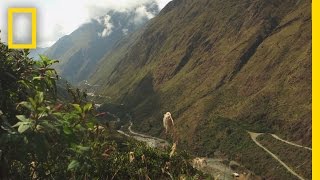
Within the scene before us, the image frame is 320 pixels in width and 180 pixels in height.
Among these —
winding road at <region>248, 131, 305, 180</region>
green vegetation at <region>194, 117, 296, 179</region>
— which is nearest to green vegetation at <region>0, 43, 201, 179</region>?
winding road at <region>248, 131, 305, 180</region>

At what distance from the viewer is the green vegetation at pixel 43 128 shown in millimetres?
6430

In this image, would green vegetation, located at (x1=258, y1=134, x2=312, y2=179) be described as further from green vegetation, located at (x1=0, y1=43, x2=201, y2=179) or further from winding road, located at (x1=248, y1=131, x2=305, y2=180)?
green vegetation, located at (x1=0, y1=43, x2=201, y2=179)

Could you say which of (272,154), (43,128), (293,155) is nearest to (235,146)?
(272,154)

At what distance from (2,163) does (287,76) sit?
19862 centimetres

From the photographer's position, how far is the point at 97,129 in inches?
288

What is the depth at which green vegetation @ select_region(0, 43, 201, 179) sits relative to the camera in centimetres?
643

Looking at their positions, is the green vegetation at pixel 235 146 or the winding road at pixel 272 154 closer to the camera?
the winding road at pixel 272 154

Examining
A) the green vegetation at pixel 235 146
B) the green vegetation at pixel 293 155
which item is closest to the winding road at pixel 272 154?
the green vegetation at pixel 293 155

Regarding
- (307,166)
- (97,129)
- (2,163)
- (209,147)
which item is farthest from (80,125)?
(209,147)

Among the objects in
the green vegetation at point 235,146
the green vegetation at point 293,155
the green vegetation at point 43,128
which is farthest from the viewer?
the green vegetation at point 235,146

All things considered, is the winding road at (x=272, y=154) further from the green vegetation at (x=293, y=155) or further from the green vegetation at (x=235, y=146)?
the green vegetation at (x=235, y=146)

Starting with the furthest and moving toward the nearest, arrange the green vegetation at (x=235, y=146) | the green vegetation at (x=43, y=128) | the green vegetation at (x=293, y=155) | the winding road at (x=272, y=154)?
the green vegetation at (x=235, y=146), the green vegetation at (x=293, y=155), the winding road at (x=272, y=154), the green vegetation at (x=43, y=128)

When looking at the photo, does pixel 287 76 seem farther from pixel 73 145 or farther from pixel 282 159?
pixel 73 145

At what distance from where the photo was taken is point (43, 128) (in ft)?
21.3
